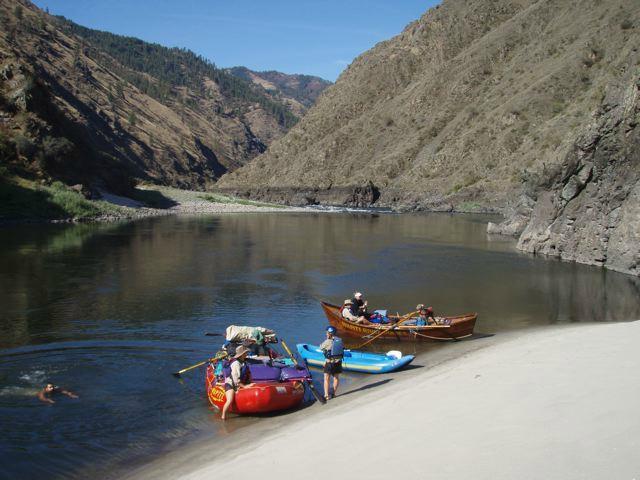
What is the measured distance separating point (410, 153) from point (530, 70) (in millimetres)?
27466

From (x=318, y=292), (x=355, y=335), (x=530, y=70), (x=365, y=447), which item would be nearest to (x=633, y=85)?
(x=318, y=292)

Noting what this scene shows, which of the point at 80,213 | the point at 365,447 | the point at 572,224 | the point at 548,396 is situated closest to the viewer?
the point at 365,447

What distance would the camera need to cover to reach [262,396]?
44.8ft

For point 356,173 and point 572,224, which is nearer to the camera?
point 572,224

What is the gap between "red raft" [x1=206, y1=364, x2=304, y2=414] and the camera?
13633 millimetres

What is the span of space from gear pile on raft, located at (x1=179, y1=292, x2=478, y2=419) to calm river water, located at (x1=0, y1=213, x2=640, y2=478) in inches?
26.5

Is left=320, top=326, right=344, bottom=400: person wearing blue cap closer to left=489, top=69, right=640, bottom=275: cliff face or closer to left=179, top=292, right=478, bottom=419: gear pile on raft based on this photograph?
left=179, top=292, right=478, bottom=419: gear pile on raft

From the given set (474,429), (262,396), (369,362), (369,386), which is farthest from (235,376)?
(474,429)

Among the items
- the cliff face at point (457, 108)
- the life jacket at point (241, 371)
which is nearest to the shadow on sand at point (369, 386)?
the life jacket at point (241, 371)

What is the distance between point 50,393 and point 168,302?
11895 mm

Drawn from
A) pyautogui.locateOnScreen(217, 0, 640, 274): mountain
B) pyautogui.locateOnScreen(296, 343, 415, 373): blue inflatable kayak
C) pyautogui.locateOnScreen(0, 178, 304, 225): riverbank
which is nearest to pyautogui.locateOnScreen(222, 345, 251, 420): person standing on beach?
pyautogui.locateOnScreen(296, 343, 415, 373): blue inflatable kayak

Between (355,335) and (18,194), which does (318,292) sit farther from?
(18,194)

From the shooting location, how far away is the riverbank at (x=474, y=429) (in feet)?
25.3

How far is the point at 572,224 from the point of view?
135 ft
